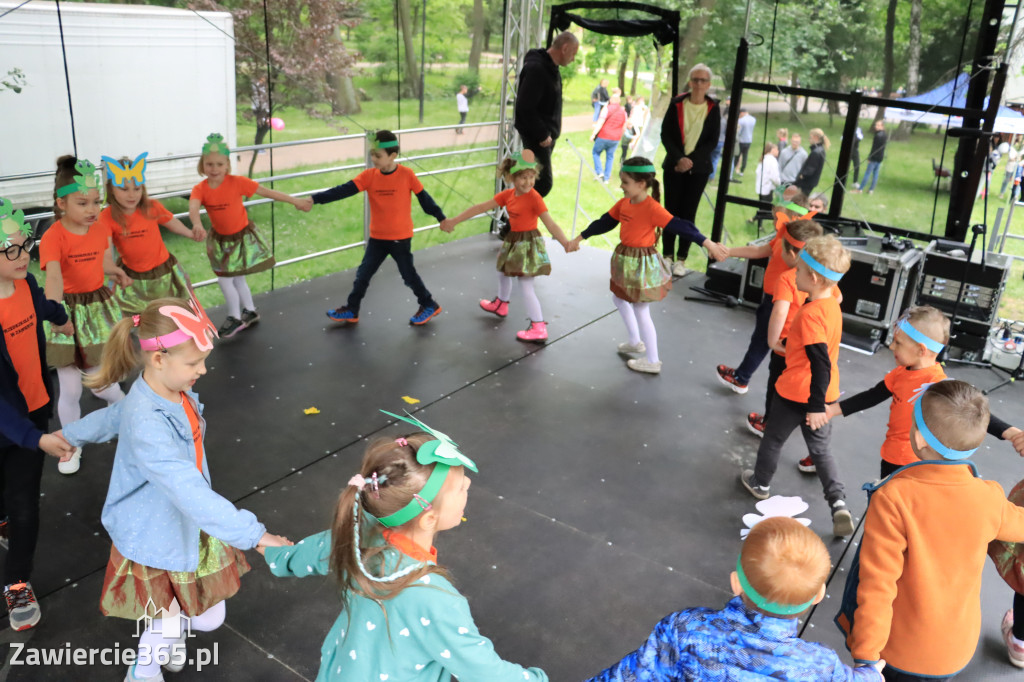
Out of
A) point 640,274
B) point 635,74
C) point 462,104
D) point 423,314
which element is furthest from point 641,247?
point 635,74

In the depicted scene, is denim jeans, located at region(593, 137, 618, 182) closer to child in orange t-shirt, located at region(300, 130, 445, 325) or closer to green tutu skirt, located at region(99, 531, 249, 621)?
child in orange t-shirt, located at region(300, 130, 445, 325)

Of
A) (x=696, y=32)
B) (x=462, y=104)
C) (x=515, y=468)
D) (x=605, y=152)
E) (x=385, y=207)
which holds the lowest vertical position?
(x=515, y=468)

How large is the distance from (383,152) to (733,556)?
3451 mm

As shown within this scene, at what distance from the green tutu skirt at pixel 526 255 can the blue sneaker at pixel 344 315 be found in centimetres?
116

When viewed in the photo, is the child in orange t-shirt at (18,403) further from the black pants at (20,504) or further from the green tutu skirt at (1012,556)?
the green tutu skirt at (1012,556)

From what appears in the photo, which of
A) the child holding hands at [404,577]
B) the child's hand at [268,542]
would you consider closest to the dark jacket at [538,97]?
the child's hand at [268,542]

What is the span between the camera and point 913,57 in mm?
6562

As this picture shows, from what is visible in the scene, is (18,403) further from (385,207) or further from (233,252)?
(385,207)

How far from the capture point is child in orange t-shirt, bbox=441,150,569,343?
5473 mm

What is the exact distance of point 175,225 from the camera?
4.77m

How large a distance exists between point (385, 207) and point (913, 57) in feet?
14.6

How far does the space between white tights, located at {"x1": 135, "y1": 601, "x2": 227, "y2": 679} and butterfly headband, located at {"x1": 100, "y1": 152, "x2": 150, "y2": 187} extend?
8.55 feet

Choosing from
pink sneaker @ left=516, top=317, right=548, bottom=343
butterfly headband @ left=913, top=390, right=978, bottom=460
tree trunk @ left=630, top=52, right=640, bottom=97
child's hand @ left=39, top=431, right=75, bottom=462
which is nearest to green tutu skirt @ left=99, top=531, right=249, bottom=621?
child's hand @ left=39, top=431, right=75, bottom=462

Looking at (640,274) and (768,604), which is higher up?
(768,604)
